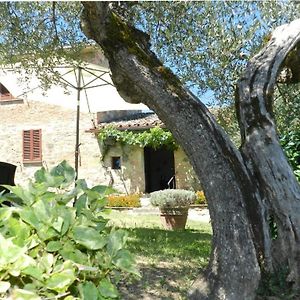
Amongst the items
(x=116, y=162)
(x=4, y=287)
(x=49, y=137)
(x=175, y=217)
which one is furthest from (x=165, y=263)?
(x=49, y=137)

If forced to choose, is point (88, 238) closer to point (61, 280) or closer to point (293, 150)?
point (61, 280)

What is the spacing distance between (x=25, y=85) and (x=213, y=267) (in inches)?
372

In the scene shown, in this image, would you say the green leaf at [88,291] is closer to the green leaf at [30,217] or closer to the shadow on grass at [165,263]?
the green leaf at [30,217]

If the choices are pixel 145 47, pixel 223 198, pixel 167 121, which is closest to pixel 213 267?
pixel 223 198

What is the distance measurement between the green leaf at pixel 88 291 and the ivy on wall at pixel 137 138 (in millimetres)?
17226

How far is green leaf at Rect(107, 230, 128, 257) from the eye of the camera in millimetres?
1512

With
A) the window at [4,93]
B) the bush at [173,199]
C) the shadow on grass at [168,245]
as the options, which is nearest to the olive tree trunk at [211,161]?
the shadow on grass at [168,245]

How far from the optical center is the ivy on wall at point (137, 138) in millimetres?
18688

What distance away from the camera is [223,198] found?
439 cm

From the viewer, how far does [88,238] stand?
1.45 m

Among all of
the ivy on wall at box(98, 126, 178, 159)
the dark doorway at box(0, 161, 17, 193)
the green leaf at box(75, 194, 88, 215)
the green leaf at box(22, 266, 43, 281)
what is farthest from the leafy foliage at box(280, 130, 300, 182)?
the ivy on wall at box(98, 126, 178, 159)

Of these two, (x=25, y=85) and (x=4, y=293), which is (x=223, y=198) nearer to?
(x=4, y=293)

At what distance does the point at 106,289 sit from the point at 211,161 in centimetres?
314

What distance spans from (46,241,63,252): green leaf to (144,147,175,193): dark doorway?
2036 cm
